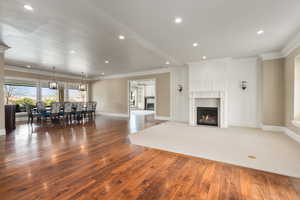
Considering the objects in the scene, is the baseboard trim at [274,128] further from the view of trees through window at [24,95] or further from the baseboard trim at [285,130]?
the view of trees through window at [24,95]

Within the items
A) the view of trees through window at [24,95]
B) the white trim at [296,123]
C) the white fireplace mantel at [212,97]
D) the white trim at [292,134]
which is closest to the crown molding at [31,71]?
the view of trees through window at [24,95]

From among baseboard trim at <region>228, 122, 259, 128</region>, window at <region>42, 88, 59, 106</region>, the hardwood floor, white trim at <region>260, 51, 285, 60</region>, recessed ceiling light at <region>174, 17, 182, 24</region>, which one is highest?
recessed ceiling light at <region>174, 17, 182, 24</region>

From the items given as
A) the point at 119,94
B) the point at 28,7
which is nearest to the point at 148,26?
the point at 28,7

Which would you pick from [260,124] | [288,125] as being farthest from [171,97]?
[288,125]

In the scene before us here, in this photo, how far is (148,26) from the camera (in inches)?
118

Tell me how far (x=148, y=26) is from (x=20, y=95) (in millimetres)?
8426

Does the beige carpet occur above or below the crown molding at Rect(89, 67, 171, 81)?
below

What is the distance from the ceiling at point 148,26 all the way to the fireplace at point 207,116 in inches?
97.0

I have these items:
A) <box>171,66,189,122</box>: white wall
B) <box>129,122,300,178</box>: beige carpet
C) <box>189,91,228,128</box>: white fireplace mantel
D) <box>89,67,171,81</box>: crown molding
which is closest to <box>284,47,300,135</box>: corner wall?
<box>129,122,300,178</box>: beige carpet

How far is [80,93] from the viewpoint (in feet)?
32.4

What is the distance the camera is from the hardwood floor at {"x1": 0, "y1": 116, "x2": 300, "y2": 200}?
156 cm

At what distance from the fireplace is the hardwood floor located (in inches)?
144

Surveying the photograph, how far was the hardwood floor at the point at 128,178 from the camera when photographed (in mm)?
1563

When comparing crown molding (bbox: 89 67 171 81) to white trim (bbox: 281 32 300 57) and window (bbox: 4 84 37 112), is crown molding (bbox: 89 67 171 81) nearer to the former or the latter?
window (bbox: 4 84 37 112)
